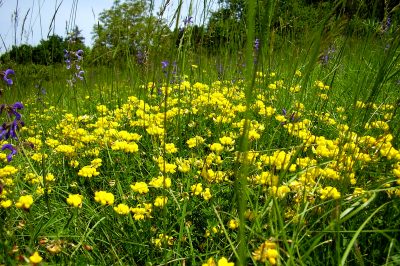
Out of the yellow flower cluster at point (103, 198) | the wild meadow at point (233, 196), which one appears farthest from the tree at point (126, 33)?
the yellow flower cluster at point (103, 198)

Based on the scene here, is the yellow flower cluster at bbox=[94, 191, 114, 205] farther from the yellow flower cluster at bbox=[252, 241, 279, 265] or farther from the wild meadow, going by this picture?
the yellow flower cluster at bbox=[252, 241, 279, 265]

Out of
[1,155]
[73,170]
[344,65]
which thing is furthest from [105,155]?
[344,65]

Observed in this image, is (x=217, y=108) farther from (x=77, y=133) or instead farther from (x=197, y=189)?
(x=197, y=189)

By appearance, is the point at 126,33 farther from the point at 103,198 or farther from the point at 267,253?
the point at 267,253

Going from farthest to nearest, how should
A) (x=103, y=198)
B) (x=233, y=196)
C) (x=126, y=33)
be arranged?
(x=126, y=33)
(x=233, y=196)
(x=103, y=198)

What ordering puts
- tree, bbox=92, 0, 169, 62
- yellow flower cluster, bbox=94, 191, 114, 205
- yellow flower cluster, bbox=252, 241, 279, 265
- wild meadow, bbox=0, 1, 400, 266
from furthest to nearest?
1. tree, bbox=92, 0, 169, 62
2. yellow flower cluster, bbox=94, 191, 114, 205
3. wild meadow, bbox=0, 1, 400, 266
4. yellow flower cluster, bbox=252, 241, 279, 265

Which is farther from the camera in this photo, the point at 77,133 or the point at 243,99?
the point at 243,99

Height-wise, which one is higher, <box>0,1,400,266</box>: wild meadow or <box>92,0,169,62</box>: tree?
<box>92,0,169,62</box>: tree

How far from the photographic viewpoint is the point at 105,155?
2455mm

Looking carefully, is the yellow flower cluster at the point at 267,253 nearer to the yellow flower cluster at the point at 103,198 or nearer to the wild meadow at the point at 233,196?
the wild meadow at the point at 233,196

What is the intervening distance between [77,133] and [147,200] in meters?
0.90

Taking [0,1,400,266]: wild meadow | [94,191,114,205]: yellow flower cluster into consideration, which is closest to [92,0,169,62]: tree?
[0,1,400,266]: wild meadow

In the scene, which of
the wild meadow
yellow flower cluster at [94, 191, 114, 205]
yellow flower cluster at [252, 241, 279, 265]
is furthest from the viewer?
yellow flower cluster at [94, 191, 114, 205]

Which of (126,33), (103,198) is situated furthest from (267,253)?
(126,33)
